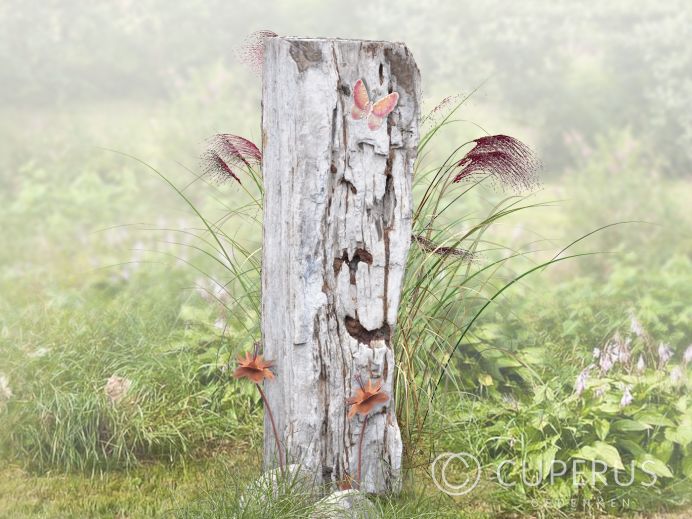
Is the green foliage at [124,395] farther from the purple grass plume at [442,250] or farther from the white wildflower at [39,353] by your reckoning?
the purple grass plume at [442,250]

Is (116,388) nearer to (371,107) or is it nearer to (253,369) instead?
(253,369)

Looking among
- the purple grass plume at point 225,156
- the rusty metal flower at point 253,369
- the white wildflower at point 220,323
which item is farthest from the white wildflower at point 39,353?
the rusty metal flower at point 253,369

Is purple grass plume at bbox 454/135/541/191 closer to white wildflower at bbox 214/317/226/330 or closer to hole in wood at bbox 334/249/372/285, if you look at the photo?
hole in wood at bbox 334/249/372/285

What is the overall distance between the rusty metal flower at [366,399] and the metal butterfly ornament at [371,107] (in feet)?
2.73

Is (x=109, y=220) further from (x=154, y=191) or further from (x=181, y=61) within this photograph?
(x=181, y=61)

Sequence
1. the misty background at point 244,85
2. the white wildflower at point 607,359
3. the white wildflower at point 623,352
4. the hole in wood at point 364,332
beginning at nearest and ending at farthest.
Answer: the hole in wood at point 364,332 → the white wildflower at point 607,359 → the white wildflower at point 623,352 → the misty background at point 244,85

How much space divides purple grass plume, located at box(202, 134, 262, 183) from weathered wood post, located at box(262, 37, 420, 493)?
305 millimetres

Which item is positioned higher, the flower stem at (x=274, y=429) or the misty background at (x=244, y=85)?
the misty background at (x=244, y=85)

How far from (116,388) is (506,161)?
1.99 meters

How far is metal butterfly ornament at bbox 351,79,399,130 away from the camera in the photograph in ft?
9.55

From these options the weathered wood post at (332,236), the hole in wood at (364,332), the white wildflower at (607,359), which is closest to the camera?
the weathered wood post at (332,236)

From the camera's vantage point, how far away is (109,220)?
294 inches

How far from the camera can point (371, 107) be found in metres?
2.94

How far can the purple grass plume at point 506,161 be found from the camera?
313cm
